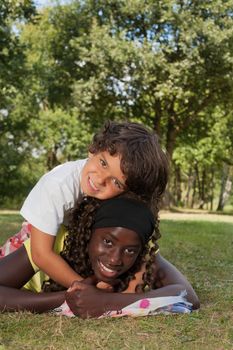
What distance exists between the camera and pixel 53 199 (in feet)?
11.6

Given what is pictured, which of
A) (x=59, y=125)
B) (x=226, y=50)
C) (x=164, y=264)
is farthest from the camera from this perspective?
(x=59, y=125)

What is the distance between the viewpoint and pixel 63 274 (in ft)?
11.8

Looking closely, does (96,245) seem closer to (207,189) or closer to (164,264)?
(164,264)

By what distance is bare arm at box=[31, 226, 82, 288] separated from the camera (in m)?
3.51

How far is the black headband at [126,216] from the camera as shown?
3.52 m

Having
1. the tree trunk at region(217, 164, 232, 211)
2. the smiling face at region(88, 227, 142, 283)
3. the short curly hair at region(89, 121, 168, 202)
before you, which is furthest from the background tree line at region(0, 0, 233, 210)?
the smiling face at region(88, 227, 142, 283)

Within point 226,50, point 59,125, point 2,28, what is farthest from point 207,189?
point 2,28

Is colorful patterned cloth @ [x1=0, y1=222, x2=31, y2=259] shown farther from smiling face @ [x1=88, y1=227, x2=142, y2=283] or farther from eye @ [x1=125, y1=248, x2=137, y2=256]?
eye @ [x1=125, y1=248, x2=137, y2=256]

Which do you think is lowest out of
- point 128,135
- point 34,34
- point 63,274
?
point 63,274

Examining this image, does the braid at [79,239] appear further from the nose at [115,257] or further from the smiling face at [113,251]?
the nose at [115,257]

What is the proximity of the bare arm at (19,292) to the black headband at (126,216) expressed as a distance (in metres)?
0.55

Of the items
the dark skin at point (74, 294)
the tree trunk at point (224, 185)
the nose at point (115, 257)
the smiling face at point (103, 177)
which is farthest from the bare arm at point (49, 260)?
the tree trunk at point (224, 185)

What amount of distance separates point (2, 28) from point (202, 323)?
49.5 feet

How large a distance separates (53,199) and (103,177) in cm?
35
